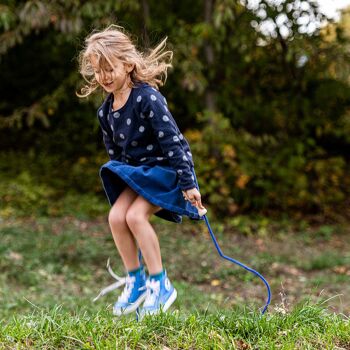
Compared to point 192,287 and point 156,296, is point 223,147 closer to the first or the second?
point 192,287

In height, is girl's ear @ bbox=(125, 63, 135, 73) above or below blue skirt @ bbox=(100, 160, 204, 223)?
above

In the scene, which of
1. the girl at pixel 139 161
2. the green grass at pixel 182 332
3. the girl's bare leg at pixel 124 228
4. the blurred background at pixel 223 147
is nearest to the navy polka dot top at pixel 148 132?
the girl at pixel 139 161

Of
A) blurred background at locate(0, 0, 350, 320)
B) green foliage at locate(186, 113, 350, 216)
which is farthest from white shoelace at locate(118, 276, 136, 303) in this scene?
green foliage at locate(186, 113, 350, 216)

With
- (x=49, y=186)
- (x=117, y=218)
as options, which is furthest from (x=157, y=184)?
(x=49, y=186)

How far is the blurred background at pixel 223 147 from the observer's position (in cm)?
739

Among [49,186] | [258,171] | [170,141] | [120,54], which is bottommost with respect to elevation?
[49,186]

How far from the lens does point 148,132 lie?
3373 millimetres

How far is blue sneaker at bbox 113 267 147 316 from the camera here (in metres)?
3.50

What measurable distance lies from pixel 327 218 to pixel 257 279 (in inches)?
128

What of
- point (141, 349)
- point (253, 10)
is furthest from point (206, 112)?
point (141, 349)

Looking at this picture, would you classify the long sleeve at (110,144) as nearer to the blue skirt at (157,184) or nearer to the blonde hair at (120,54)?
the blue skirt at (157,184)

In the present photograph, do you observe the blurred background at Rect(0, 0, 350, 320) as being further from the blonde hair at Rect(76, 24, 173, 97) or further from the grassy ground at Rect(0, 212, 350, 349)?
the blonde hair at Rect(76, 24, 173, 97)

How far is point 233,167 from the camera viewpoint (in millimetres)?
9234

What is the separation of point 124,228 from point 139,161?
15.2 inches
